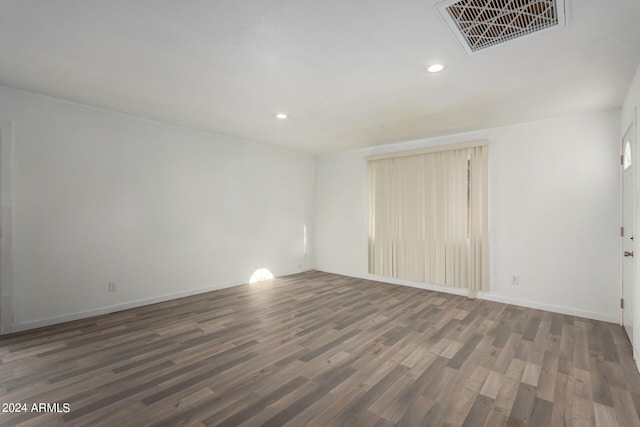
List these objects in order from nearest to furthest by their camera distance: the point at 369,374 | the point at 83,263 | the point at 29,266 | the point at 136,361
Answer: the point at 369,374
the point at 136,361
the point at 29,266
the point at 83,263

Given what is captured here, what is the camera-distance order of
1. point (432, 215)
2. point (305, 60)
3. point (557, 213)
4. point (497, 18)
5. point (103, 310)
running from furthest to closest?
point (432, 215), point (557, 213), point (103, 310), point (305, 60), point (497, 18)

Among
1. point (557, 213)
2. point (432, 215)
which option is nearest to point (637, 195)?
point (557, 213)

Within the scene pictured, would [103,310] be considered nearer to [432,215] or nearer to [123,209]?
[123,209]

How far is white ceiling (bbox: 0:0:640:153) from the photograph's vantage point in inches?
75.5

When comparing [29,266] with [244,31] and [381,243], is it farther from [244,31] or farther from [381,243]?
[381,243]

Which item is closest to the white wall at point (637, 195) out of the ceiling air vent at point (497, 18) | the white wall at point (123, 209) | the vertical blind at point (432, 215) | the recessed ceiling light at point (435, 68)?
the ceiling air vent at point (497, 18)

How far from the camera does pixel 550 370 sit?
8.38 ft

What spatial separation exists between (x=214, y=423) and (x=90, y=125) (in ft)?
12.3

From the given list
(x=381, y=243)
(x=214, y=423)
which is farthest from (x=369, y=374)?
(x=381, y=243)

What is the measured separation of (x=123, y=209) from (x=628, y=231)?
592 cm

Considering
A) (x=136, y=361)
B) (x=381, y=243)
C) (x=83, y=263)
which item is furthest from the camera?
(x=381, y=243)

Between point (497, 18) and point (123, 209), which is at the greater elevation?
point (497, 18)

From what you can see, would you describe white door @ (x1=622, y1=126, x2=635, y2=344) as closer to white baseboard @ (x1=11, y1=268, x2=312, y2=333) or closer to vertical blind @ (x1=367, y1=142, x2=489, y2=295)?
vertical blind @ (x1=367, y1=142, x2=489, y2=295)

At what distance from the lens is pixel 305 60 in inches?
98.7
